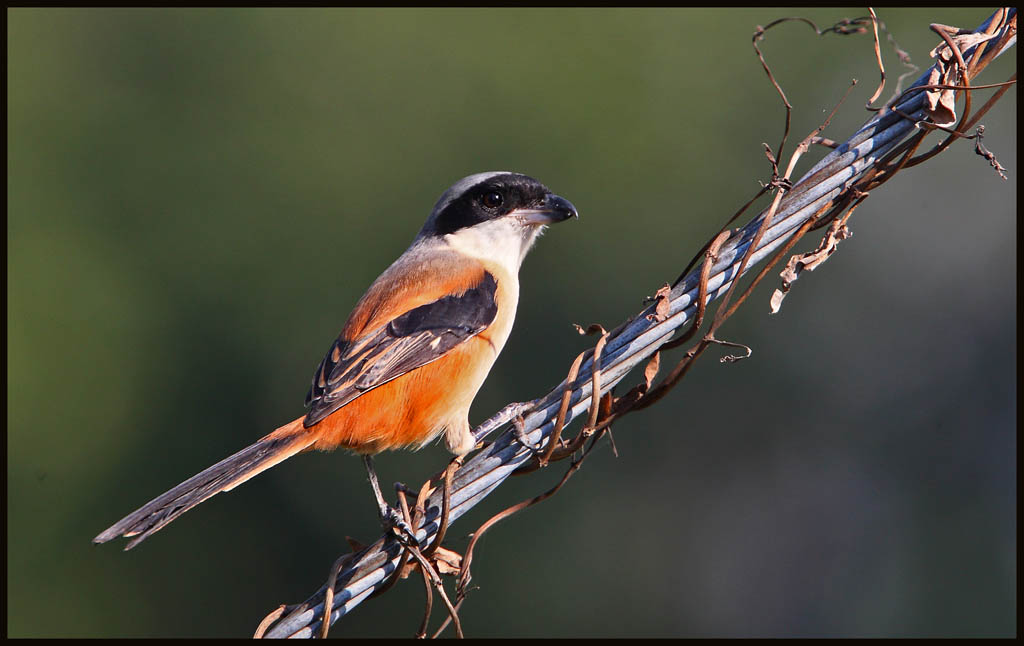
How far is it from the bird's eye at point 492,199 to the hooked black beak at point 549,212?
0.08m

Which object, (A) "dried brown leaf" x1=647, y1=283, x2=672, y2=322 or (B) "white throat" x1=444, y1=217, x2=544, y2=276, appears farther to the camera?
(B) "white throat" x1=444, y1=217, x2=544, y2=276

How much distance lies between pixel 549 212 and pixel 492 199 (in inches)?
9.8

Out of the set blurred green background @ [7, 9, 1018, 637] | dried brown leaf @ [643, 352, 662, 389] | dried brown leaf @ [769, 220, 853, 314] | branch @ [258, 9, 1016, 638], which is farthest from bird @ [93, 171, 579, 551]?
blurred green background @ [7, 9, 1018, 637]

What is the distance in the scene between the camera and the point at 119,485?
28.2 ft

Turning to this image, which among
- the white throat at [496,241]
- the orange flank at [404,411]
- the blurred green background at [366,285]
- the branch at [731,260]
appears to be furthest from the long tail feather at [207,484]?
the blurred green background at [366,285]

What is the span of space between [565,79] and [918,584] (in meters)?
5.99

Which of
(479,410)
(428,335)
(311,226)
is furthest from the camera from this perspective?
(311,226)

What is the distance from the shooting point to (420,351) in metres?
3.24

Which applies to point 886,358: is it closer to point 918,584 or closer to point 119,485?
point 918,584

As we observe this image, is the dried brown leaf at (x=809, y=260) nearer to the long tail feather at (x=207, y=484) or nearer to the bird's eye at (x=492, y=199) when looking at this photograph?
the long tail feather at (x=207, y=484)

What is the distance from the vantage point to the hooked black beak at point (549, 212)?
3.77m

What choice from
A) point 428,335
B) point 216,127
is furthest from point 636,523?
point 428,335

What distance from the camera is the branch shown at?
2119mm

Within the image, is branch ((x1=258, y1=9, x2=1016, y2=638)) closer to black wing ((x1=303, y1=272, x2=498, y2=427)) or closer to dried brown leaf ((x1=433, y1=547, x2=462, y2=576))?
dried brown leaf ((x1=433, y1=547, x2=462, y2=576))
